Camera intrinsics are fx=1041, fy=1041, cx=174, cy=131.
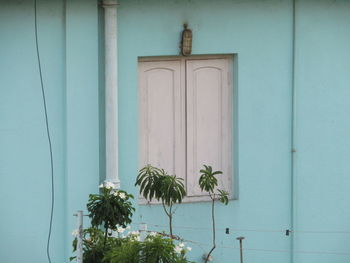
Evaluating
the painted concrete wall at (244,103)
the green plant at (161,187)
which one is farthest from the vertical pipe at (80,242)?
the painted concrete wall at (244,103)

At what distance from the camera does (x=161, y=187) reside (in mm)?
10969

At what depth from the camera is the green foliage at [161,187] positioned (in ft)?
35.8

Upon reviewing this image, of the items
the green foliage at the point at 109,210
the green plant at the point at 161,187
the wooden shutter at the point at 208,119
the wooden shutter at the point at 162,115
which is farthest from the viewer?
the wooden shutter at the point at 208,119

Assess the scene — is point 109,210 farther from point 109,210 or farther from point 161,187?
point 161,187

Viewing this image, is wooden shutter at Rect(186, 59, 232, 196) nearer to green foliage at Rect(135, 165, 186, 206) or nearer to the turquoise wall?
the turquoise wall

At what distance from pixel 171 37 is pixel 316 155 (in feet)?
7.49

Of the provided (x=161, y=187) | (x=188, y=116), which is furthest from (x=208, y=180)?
(x=188, y=116)

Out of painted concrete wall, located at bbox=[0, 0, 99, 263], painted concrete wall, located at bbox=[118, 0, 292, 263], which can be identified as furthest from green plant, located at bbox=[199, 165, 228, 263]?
painted concrete wall, located at bbox=[0, 0, 99, 263]

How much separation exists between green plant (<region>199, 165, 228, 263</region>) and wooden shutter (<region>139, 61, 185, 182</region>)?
0.45 m

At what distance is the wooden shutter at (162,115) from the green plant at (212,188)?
45cm

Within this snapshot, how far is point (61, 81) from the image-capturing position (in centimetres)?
1157

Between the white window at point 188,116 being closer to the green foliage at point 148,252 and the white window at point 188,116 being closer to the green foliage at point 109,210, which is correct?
the green foliage at point 109,210

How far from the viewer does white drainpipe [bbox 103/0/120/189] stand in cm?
1151

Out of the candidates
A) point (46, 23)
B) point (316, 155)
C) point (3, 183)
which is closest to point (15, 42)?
point (46, 23)
